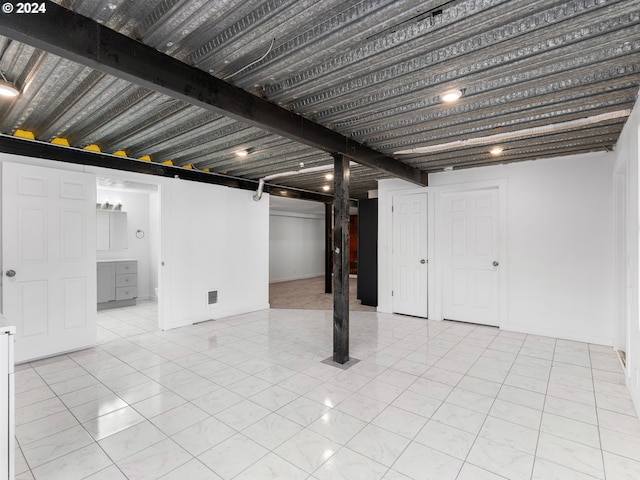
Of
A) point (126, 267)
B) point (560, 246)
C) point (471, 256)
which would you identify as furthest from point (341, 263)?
point (126, 267)

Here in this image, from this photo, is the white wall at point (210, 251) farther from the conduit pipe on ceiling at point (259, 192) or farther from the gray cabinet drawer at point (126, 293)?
the gray cabinet drawer at point (126, 293)

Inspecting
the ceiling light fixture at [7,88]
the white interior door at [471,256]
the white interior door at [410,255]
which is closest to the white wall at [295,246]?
the white interior door at [410,255]

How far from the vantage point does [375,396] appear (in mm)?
2746

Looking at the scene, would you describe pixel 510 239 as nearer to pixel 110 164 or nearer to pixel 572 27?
pixel 572 27

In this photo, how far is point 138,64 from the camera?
1827 millimetres

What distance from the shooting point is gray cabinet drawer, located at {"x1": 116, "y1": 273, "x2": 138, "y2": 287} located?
20.4 feet

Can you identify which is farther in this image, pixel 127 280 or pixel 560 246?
pixel 127 280

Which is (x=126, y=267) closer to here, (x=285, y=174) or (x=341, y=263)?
(x=285, y=174)

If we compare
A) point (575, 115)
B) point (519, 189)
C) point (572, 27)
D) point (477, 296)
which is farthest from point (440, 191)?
point (572, 27)

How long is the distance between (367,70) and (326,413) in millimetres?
2561

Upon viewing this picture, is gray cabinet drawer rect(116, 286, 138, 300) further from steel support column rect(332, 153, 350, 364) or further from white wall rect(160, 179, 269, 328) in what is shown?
steel support column rect(332, 153, 350, 364)

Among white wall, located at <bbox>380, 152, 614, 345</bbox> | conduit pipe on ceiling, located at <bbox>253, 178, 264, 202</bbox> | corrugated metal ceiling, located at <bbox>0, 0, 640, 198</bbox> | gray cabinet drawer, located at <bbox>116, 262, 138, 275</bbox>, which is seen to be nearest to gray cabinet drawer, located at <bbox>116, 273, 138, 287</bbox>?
gray cabinet drawer, located at <bbox>116, 262, 138, 275</bbox>

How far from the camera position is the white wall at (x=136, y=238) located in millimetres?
6688

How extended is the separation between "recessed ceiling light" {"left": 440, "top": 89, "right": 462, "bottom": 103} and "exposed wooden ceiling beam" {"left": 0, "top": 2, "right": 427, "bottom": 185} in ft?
3.94
